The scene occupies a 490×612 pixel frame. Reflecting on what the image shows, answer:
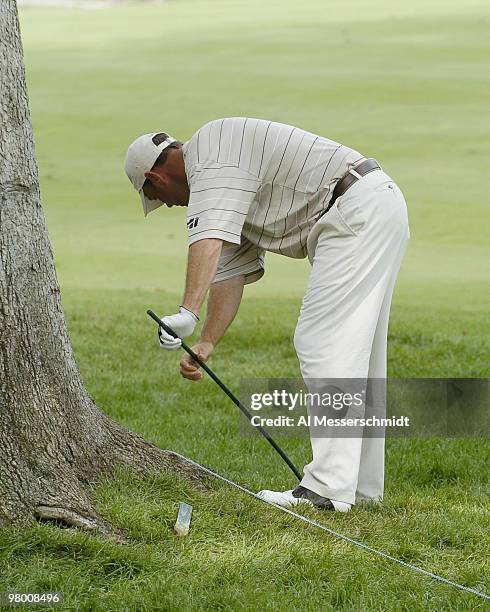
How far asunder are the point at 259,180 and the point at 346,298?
569 millimetres

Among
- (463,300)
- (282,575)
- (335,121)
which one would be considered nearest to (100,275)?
(463,300)

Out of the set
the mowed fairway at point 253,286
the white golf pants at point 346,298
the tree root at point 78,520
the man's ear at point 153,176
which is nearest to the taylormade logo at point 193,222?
the man's ear at point 153,176

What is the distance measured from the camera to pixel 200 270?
173 inches

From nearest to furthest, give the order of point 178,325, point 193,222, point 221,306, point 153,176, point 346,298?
point 178,325 → point 193,222 → point 346,298 → point 153,176 → point 221,306

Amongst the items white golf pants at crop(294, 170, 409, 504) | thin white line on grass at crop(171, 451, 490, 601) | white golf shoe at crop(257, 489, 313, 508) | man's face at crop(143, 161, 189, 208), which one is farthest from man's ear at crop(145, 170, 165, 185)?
white golf shoe at crop(257, 489, 313, 508)

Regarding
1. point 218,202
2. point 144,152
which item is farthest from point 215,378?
point 144,152

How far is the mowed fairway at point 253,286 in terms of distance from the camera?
3.84m

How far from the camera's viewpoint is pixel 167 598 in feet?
11.8

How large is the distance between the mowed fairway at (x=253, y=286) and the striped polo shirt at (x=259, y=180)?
1.02 metres

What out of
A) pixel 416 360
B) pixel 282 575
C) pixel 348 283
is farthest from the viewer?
pixel 416 360

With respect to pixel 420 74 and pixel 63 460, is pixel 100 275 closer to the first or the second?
pixel 63 460

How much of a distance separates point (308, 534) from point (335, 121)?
15276 mm

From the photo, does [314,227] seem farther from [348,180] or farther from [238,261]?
[238,261]

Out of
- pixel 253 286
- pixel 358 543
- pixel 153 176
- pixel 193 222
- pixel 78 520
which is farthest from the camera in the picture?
pixel 253 286
